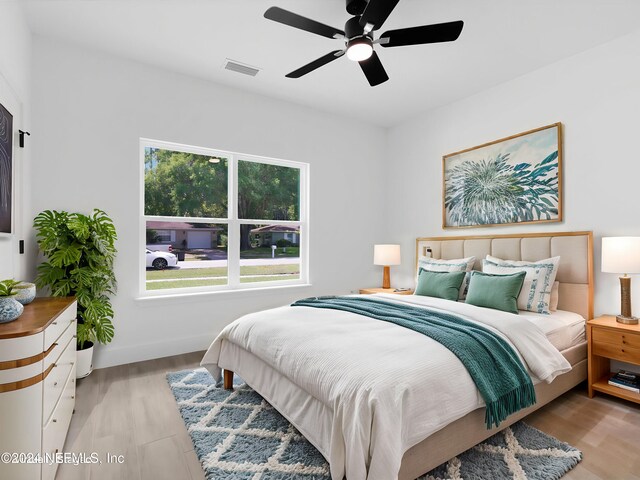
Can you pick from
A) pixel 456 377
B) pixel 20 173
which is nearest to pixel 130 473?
pixel 456 377

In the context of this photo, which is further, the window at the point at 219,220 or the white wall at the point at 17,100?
the window at the point at 219,220

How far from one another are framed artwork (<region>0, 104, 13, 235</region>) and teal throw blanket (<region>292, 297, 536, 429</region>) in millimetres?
2516

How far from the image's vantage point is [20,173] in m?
2.55

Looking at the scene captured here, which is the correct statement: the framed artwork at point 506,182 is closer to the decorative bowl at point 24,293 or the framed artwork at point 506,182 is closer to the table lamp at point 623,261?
the table lamp at point 623,261

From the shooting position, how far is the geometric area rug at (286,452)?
1.77 metres

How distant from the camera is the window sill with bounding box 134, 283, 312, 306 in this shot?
11.2 ft

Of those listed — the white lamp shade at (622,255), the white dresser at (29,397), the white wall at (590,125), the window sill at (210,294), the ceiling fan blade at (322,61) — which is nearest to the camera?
the white dresser at (29,397)

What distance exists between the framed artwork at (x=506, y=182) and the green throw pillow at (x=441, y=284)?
848 mm

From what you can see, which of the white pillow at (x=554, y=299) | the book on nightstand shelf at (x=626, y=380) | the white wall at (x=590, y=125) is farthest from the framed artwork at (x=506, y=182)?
the book on nightstand shelf at (x=626, y=380)

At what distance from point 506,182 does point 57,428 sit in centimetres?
413

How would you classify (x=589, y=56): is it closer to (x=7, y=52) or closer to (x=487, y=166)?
(x=487, y=166)

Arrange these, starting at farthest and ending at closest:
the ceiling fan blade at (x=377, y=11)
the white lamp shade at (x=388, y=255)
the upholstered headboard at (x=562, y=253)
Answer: the white lamp shade at (x=388, y=255)
the upholstered headboard at (x=562, y=253)
the ceiling fan blade at (x=377, y=11)

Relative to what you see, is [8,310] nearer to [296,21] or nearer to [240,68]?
[296,21]

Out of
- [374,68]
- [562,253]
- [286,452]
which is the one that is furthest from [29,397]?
[562,253]
